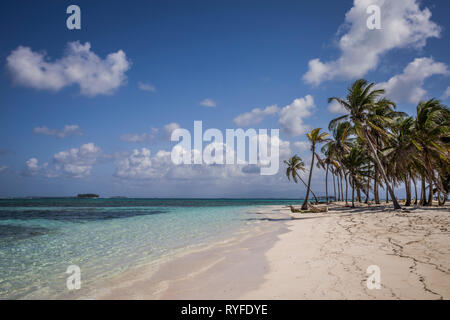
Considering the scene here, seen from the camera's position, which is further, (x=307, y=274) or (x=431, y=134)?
(x=431, y=134)

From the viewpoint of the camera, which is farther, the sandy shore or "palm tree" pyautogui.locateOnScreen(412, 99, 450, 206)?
"palm tree" pyautogui.locateOnScreen(412, 99, 450, 206)

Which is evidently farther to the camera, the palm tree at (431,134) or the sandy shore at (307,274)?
the palm tree at (431,134)

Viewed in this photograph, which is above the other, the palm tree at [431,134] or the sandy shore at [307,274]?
the palm tree at [431,134]

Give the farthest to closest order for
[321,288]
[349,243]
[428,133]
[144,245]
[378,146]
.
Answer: [378,146], [428,133], [144,245], [349,243], [321,288]

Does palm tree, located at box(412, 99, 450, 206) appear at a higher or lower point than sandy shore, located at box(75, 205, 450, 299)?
higher

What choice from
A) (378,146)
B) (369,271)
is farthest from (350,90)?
(369,271)

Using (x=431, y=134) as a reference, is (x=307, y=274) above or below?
below

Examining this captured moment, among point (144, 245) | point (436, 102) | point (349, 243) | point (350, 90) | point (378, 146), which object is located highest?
point (350, 90)

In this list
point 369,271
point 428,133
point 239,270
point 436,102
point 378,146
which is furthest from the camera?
point 378,146
